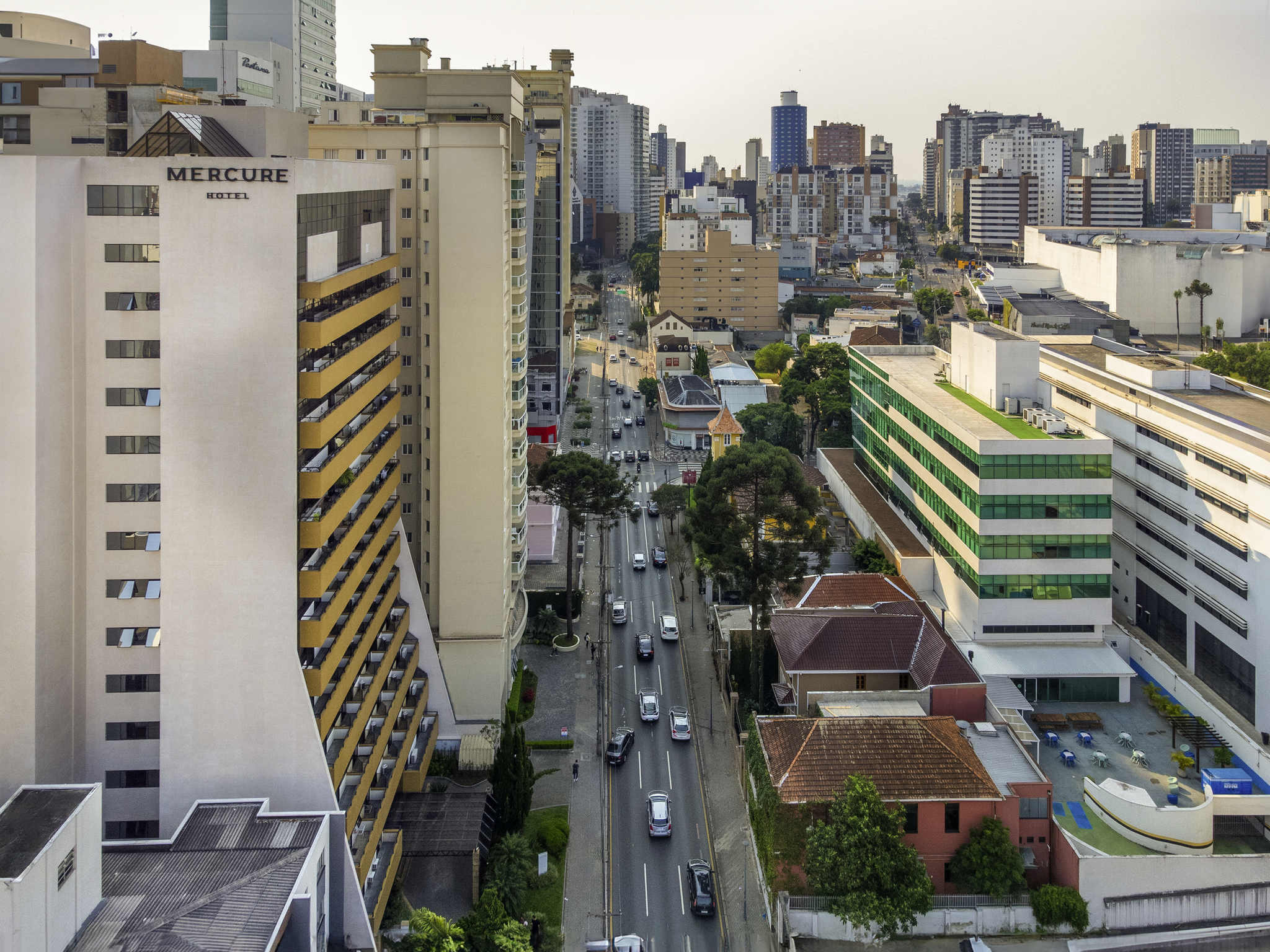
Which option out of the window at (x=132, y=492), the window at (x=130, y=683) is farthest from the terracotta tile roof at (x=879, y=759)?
the window at (x=132, y=492)

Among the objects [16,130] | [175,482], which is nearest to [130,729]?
[175,482]

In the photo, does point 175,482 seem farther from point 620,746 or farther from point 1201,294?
point 1201,294

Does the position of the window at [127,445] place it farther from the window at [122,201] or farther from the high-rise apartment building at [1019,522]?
the high-rise apartment building at [1019,522]

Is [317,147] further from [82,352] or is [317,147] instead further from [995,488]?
[995,488]

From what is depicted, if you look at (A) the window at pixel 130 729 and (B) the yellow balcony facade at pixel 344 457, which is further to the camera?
(A) the window at pixel 130 729

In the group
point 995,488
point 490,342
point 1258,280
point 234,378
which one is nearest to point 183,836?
point 234,378

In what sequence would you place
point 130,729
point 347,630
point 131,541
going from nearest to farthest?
1. point 131,541
2. point 130,729
3. point 347,630
